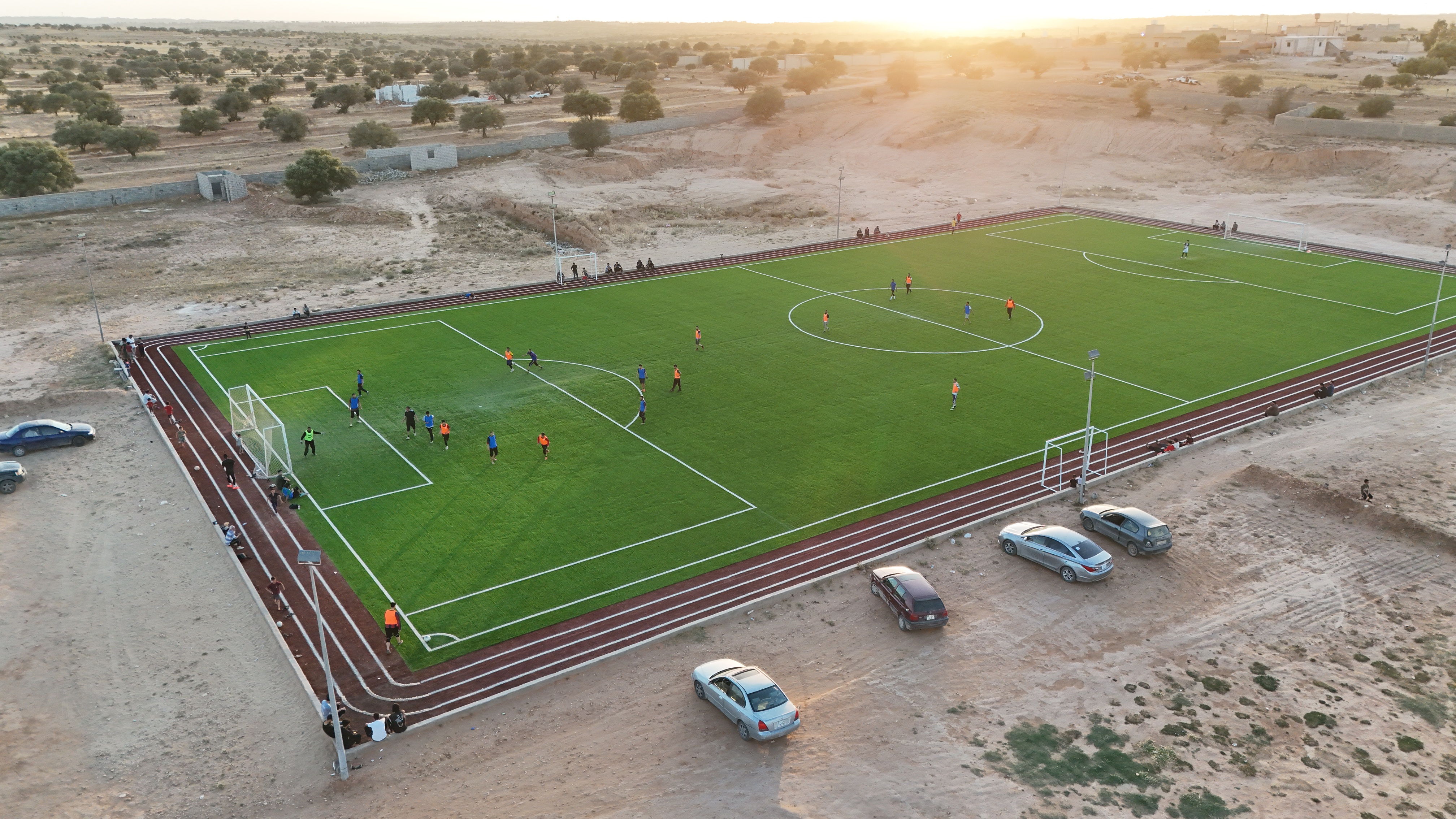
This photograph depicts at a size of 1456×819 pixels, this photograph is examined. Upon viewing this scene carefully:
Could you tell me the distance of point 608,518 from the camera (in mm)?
33094

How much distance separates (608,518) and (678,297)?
29450mm

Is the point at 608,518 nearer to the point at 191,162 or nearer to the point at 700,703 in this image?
the point at 700,703

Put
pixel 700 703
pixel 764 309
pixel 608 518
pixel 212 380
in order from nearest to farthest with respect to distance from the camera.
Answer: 1. pixel 700 703
2. pixel 608 518
3. pixel 212 380
4. pixel 764 309

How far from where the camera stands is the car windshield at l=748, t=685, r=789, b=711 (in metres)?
22.3

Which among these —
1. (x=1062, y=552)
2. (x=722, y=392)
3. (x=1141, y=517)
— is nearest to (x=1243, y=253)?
(x=722, y=392)

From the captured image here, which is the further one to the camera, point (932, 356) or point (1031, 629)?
point (932, 356)

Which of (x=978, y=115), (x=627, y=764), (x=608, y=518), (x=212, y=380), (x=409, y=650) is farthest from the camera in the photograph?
(x=978, y=115)

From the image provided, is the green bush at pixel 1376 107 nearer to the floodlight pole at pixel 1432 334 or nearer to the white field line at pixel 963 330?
the floodlight pole at pixel 1432 334

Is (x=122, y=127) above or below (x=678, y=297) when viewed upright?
above

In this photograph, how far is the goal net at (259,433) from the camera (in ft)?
120

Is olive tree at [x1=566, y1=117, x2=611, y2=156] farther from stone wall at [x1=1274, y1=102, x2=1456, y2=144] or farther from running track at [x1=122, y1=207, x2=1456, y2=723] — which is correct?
stone wall at [x1=1274, y1=102, x2=1456, y2=144]

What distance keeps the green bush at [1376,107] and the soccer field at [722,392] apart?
165 feet

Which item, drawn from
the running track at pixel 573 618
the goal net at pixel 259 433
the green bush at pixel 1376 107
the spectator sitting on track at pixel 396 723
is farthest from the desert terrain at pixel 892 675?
the green bush at pixel 1376 107

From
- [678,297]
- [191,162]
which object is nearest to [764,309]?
[678,297]
